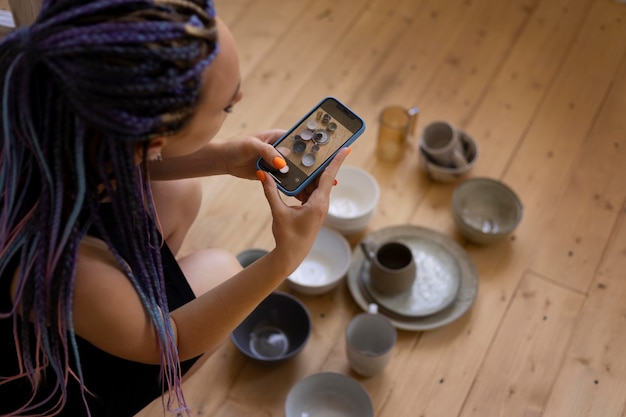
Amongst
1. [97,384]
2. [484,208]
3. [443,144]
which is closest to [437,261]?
[484,208]

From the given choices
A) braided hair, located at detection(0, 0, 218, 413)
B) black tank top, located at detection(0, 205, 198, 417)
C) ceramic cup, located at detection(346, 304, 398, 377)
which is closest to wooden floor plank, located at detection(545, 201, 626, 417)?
ceramic cup, located at detection(346, 304, 398, 377)

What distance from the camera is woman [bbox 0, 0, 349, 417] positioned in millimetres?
753

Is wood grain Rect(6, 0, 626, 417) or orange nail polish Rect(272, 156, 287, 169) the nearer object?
orange nail polish Rect(272, 156, 287, 169)

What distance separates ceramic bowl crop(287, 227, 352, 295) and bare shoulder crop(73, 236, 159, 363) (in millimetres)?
551

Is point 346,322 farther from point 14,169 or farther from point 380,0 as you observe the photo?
point 380,0

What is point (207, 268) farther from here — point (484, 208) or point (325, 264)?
point (484, 208)

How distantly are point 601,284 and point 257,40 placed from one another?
3.61 feet

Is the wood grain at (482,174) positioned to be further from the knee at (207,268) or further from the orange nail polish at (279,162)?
the orange nail polish at (279,162)

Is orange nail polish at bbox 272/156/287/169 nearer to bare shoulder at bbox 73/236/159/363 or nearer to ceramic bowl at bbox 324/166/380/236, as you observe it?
bare shoulder at bbox 73/236/159/363

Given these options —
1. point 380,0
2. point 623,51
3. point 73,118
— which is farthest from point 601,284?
point 73,118

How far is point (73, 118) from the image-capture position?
2.53 feet

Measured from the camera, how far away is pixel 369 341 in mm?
1390

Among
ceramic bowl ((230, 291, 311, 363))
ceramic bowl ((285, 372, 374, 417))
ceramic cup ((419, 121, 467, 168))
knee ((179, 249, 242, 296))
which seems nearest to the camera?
knee ((179, 249, 242, 296))

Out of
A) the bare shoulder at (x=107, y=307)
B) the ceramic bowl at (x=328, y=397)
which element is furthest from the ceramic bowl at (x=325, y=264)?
the bare shoulder at (x=107, y=307)
